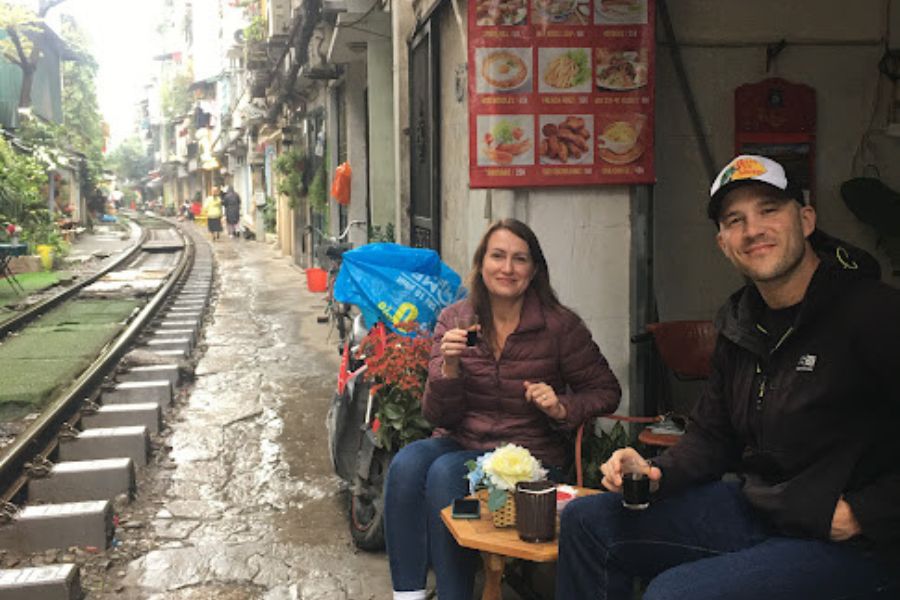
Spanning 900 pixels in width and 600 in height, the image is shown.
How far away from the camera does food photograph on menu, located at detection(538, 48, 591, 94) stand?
495cm

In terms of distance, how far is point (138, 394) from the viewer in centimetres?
831

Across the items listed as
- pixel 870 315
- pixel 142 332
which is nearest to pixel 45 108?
pixel 142 332

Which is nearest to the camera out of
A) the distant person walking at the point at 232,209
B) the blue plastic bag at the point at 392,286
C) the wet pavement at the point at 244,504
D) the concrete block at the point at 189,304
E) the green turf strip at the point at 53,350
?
the wet pavement at the point at 244,504

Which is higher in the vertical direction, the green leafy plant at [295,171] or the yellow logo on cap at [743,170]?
the green leafy plant at [295,171]

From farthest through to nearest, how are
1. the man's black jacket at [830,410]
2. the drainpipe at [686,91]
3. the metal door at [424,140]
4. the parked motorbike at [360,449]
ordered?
the metal door at [424,140]
the drainpipe at [686,91]
the parked motorbike at [360,449]
the man's black jacket at [830,410]

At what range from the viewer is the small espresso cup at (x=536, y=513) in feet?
9.82

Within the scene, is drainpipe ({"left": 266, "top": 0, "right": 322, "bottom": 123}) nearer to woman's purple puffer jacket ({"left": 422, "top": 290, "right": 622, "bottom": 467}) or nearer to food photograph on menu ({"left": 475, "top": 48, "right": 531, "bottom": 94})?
food photograph on menu ({"left": 475, "top": 48, "right": 531, "bottom": 94})

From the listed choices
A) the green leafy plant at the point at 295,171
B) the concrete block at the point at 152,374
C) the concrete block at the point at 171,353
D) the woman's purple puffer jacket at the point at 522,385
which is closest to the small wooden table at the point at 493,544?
the woman's purple puffer jacket at the point at 522,385

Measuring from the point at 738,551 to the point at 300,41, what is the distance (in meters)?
16.0

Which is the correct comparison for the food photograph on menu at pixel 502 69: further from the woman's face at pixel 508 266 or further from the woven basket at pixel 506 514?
the woven basket at pixel 506 514

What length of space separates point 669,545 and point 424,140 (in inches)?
237

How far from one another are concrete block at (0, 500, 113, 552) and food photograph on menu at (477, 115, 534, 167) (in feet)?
9.12

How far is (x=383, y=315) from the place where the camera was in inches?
202

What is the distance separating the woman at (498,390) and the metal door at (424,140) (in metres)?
4.02
